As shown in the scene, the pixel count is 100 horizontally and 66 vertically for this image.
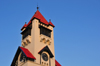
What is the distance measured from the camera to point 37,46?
113 feet

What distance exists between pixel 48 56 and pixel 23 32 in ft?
27.5

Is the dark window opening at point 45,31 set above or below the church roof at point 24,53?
above

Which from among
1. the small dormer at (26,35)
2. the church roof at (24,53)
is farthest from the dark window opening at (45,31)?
the church roof at (24,53)

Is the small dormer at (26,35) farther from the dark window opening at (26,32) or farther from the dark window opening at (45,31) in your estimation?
the dark window opening at (45,31)

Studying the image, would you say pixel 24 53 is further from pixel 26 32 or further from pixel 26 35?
pixel 26 32

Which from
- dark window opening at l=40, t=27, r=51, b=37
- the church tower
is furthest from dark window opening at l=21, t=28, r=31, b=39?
dark window opening at l=40, t=27, r=51, b=37

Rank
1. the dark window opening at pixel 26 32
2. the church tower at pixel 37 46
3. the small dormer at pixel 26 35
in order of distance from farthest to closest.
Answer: the dark window opening at pixel 26 32, the small dormer at pixel 26 35, the church tower at pixel 37 46

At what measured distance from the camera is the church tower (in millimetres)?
32719

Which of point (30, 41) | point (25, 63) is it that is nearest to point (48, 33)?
point (30, 41)

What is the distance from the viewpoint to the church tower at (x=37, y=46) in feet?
107

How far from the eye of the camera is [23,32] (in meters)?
38.5

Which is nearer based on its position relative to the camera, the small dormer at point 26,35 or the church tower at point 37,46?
the church tower at point 37,46

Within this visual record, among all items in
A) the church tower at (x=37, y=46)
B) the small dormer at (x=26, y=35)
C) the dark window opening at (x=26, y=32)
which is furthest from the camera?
the dark window opening at (x=26, y=32)

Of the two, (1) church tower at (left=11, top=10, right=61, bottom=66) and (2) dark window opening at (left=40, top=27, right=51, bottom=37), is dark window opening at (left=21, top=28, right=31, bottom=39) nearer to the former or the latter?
(1) church tower at (left=11, top=10, right=61, bottom=66)
